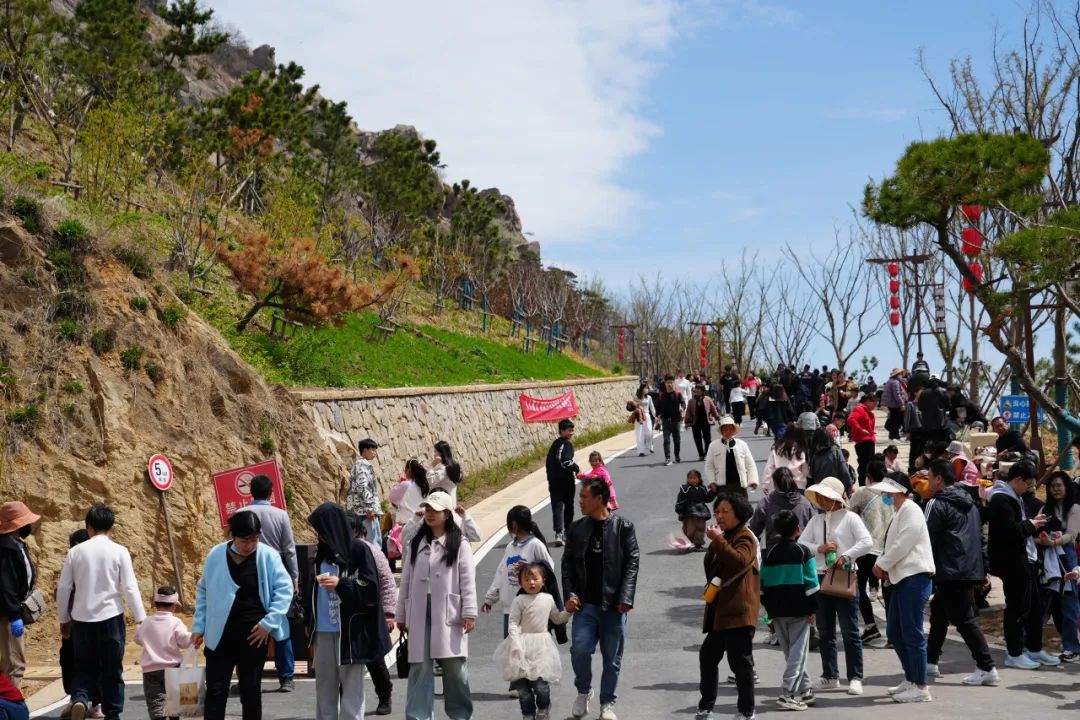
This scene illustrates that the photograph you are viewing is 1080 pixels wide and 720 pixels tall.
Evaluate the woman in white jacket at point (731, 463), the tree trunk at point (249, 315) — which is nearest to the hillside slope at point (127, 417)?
the woman in white jacket at point (731, 463)

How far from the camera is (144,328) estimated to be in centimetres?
1538

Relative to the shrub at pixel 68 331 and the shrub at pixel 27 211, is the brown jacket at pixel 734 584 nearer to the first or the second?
the shrub at pixel 68 331

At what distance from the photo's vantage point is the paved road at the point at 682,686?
331 inches

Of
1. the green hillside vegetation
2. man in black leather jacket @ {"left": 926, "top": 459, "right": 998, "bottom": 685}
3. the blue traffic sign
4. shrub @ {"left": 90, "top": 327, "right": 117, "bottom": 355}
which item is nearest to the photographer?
man in black leather jacket @ {"left": 926, "top": 459, "right": 998, "bottom": 685}

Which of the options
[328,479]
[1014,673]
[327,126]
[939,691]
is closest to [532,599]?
[939,691]

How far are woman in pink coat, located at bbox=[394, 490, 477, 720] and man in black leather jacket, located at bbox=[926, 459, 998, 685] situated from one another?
401 cm

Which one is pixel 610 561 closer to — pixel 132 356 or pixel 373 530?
pixel 373 530

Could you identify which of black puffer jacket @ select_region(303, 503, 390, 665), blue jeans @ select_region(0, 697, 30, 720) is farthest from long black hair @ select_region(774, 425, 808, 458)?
blue jeans @ select_region(0, 697, 30, 720)

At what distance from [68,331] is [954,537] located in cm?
1111

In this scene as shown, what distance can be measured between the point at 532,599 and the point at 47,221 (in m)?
10.7

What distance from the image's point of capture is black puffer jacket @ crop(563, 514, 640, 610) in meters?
8.13

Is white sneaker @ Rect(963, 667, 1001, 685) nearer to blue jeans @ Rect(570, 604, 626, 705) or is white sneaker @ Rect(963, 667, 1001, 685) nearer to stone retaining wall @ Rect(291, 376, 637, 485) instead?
blue jeans @ Rect(570, 604, 626, 705)

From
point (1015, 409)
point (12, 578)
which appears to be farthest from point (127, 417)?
point (1015, 409)

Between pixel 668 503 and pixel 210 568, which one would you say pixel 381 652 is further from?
pixel 668 503
